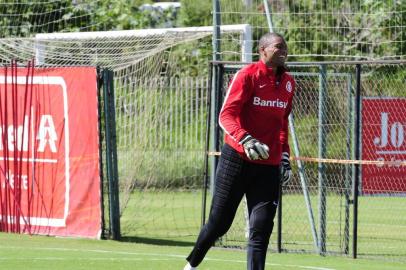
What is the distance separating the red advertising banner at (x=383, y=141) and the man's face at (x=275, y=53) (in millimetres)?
4572

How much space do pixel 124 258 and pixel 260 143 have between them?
3612 mm

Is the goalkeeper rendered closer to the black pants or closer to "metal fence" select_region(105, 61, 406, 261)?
the black pants

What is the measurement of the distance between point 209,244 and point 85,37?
846 cm

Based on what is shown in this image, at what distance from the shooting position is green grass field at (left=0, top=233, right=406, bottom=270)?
36.5 ft

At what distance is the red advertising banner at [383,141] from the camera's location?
526 inches

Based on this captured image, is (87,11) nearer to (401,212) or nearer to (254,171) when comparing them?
(401,212)

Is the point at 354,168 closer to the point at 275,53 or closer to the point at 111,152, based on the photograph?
the point at 111,152

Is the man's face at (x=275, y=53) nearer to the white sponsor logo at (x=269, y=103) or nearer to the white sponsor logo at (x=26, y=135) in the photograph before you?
the white sponsor logo at (x=269, y=103)

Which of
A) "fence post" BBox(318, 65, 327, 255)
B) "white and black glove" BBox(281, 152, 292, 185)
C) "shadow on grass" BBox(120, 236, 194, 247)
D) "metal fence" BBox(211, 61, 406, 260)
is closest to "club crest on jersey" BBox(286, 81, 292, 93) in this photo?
"white and black glove" BBox(281, 152, 292, 185)

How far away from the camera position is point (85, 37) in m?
17.1

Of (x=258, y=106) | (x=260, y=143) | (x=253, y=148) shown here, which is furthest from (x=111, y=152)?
(x=253, y=148)

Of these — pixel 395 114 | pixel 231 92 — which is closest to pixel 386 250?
pixel 395 114

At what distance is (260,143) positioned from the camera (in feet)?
28.7

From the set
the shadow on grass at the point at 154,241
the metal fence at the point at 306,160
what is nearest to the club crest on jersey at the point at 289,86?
the metal fence at the point at 306,160
